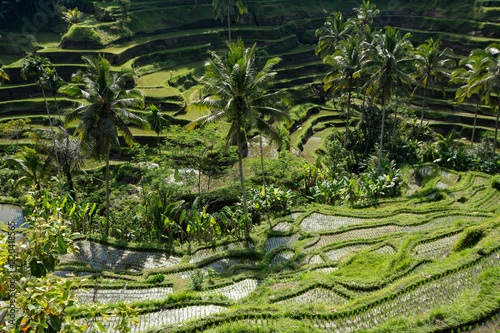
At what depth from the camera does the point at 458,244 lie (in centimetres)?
1140

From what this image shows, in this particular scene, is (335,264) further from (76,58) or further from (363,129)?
(76,58)

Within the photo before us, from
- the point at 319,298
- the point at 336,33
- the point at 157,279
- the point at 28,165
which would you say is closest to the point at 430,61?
the point at 336,33

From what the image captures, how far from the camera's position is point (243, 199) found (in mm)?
16328

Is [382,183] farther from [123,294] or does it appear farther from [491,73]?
[123,294]

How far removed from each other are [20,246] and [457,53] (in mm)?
52895

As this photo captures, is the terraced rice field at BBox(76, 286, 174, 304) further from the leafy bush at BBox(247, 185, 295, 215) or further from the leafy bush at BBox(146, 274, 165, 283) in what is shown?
the leafy bush at BBox(247, 185, 295, 215)

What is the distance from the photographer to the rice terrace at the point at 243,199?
771cm

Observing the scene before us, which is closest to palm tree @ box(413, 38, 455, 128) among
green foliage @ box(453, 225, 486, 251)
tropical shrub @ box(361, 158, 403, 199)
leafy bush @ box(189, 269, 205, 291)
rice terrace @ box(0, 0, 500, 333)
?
rice terrace @ box(0, 0, 500, 333)

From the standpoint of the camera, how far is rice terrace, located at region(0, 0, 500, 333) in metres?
7.71

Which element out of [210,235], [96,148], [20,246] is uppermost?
[20,246]

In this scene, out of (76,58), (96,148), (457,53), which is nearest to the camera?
(96,148)

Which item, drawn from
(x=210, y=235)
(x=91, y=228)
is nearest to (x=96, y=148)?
(x=91, y=228)

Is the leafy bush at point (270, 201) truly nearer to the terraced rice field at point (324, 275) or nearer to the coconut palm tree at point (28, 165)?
the terraced rice field at point (324, 275)

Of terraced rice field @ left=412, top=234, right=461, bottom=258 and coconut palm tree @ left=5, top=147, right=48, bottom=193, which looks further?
coconut palm tree @ left=5, top=147, right=48, bottom=193
